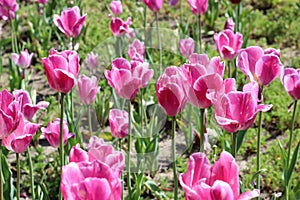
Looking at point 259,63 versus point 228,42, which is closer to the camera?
point 259,63

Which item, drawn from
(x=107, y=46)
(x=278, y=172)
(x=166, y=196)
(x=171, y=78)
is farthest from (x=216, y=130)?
(x=107, y=46)

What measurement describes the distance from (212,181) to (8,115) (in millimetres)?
575

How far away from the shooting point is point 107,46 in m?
4.00

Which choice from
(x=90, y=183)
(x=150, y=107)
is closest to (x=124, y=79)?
(x=90, y=183)

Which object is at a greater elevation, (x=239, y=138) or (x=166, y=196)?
(x=239, y=138)

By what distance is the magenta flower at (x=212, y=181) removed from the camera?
1.16 metres

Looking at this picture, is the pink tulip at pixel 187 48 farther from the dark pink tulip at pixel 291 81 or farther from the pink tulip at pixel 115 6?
the dark pink tulip at pixel 291 81

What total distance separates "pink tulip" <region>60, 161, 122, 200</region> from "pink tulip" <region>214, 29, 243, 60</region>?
133cm

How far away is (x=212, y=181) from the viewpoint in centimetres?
126

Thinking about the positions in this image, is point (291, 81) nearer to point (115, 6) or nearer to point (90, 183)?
point (90, 183)

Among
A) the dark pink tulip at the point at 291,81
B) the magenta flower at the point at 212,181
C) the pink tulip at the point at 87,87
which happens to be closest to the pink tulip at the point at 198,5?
the pink tulip at the point at 87,87

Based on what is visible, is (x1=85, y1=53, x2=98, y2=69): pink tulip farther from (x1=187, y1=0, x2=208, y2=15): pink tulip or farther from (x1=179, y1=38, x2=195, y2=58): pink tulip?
(x1=187, y1=0, x2=208, y2=15): pink tulip

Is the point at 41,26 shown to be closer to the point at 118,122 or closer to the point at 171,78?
the point at 118,122

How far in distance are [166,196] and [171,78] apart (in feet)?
4.12
